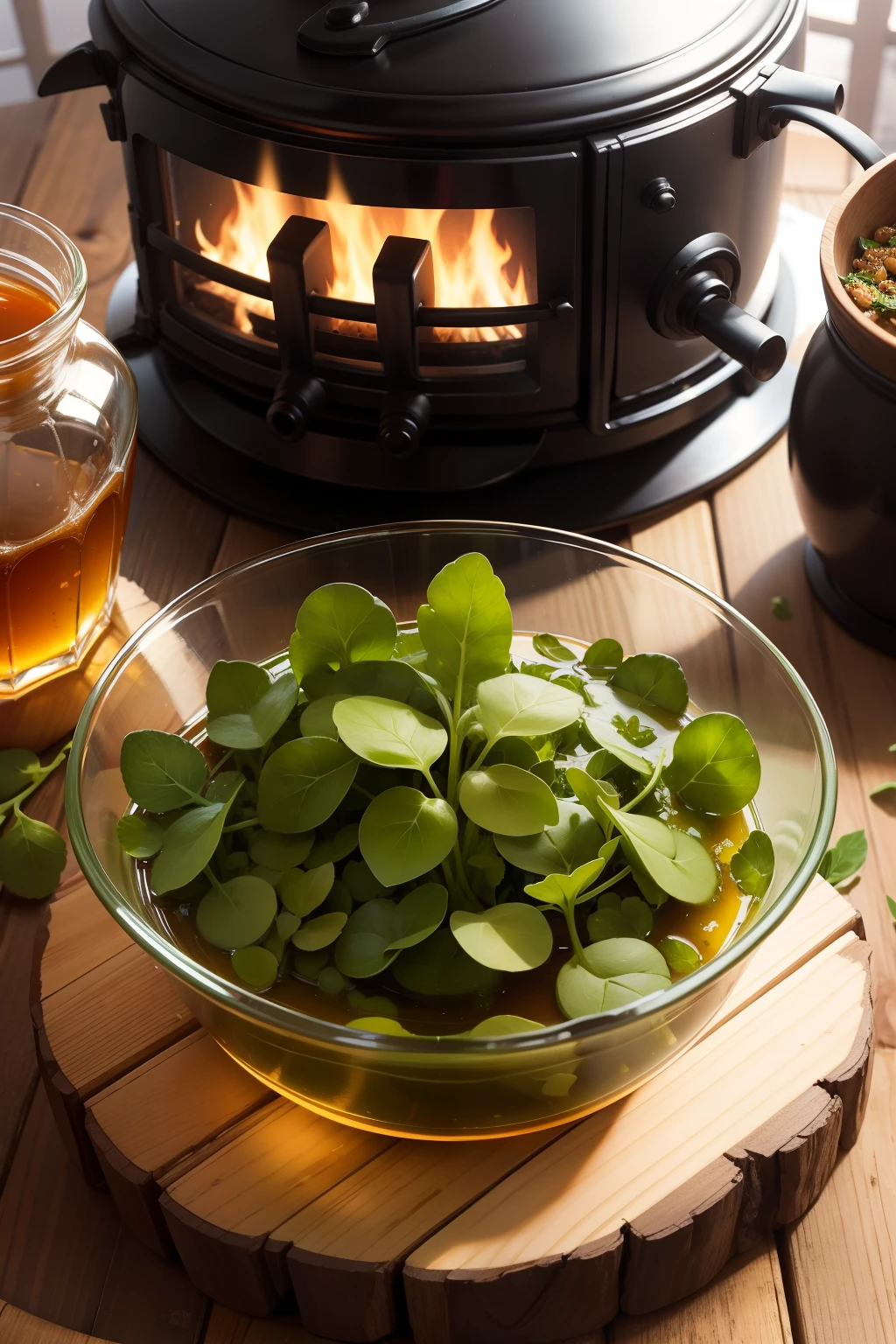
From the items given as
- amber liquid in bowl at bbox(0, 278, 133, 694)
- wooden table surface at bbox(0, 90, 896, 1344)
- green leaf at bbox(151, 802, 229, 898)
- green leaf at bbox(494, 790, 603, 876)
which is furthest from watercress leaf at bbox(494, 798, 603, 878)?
amber liquid in bowl at bbox(0, 278, 133, 694)

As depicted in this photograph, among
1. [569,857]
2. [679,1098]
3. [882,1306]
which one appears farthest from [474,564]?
[882,1306]

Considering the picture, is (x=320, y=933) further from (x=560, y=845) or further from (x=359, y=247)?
(x=359, y=247)

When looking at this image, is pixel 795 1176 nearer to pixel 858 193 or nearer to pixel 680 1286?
pixel 680 1286

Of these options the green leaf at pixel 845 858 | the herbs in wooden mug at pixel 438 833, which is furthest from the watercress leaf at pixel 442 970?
the green leaf at pixel 845 858

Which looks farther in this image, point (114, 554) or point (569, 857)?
point (114, 554)

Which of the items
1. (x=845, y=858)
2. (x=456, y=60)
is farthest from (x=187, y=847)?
(x=456, y=60)

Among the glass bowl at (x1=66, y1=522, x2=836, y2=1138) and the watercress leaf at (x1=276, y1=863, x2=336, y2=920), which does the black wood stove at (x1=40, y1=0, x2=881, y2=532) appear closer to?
the glass bowl at (x1=66, y1=522, x2=836, y2=1138)

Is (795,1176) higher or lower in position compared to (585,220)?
lower
